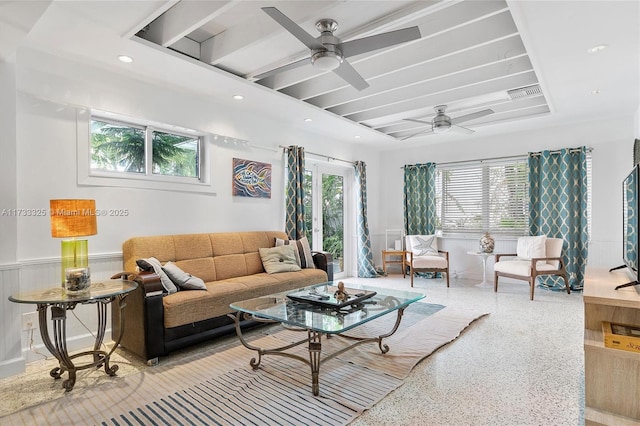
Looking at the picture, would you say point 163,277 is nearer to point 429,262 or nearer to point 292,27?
point 292,27

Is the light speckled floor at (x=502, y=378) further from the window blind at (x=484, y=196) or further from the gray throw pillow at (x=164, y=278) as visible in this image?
the window blind at (x=484, y=196)

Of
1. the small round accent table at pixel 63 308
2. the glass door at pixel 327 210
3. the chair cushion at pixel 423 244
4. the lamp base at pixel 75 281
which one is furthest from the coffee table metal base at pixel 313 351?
the chair cushion at pixel 423 244

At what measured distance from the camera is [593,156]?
205 inches

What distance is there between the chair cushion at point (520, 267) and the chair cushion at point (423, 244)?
1.13 metres

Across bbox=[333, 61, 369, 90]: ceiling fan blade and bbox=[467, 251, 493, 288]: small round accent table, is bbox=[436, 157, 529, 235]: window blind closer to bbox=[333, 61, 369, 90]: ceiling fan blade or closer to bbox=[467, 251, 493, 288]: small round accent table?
bbox=[467, 251, 493, 288]: small round accent table

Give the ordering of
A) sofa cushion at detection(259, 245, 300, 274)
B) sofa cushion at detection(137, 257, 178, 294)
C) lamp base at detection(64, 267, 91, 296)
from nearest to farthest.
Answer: lamp base at detection(64, 267, 91, 296) < sofa cushion at detection(137, 257, 178, 294) < sofa cushion at detection(259, 245, 300, 274)

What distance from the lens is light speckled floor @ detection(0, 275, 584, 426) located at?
2025 mm

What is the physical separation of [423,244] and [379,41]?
435 centimetres

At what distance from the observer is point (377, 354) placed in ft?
9.48

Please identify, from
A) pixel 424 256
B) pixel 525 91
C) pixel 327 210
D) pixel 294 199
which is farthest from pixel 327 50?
pixel 424 256

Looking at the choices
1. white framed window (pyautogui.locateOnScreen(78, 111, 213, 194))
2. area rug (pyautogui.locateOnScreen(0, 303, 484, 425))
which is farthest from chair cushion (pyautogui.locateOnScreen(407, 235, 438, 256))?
white framed window (pyautogui.locateOnScreen(78, 111, 213, 194))

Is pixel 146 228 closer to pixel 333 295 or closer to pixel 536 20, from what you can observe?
pixel 333 295

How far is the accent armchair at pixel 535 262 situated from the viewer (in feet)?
15.7

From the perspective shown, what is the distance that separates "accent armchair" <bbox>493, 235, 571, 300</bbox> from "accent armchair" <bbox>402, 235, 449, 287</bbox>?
0.81m
